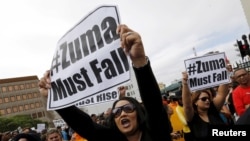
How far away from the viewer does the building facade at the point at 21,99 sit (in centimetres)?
10588

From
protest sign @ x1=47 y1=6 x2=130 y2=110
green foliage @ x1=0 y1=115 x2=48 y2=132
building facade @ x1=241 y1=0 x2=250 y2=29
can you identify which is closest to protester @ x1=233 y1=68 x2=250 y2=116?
protest sign @ x1=47 y1=6 x2=130 y2=110

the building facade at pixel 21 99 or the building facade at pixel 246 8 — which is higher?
the building facade at pixel 21 99

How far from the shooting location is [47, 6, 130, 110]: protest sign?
255cm

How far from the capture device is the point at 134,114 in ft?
9.10

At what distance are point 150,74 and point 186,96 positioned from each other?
6.03 ft

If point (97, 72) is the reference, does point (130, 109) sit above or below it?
below

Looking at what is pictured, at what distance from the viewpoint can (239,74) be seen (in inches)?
230

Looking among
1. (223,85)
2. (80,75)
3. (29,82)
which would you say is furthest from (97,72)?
(29,82)

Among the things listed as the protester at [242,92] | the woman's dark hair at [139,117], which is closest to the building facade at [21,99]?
the protester at [242,92]

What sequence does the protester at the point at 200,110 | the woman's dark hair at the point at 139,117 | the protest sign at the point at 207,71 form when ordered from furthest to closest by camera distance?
the protest sign at the point at 207,71
the protester at the point at 200,110
the woman's dark hair at the point at 139,117

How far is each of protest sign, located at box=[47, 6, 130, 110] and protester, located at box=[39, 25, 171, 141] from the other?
111 mm

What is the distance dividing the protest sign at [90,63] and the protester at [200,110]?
1.50 metres

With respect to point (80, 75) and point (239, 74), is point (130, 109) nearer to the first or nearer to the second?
point (80, 75)

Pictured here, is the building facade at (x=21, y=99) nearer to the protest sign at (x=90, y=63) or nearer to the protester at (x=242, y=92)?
the protester at (x=242, y=92)
